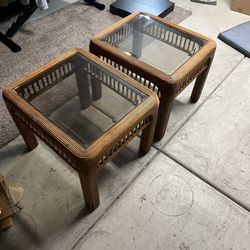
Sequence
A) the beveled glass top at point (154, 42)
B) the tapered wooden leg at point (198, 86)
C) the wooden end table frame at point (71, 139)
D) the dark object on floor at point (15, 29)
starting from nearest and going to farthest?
1. the wooden end table frame at point (71, 139)
2. the beveled glass top at point (154, 42)
3. the tapered wooden leg at point (198, 86)
4. the dark object on floor at point (15, 29)

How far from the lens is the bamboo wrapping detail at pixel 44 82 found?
965 millimetres

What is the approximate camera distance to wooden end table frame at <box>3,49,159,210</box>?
2.58 feet

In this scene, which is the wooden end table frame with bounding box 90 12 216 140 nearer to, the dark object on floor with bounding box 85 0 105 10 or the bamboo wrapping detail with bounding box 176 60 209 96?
the bamboo wrapping detail with bounding box 176 60 209 96

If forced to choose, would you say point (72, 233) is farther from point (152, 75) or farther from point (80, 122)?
point (152, 75)

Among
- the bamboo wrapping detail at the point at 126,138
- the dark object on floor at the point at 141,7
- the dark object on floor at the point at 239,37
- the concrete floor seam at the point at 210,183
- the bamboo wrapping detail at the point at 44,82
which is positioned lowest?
the concrete floor seam at the point at 210,183

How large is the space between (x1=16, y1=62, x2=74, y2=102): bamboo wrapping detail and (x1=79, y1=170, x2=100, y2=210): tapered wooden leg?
1.17 ft

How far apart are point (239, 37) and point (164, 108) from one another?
3.73 ft

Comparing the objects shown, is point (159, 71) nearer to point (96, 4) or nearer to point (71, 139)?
point (71, 139)

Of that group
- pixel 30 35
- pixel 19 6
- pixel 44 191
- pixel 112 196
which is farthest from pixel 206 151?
pixel 19 6

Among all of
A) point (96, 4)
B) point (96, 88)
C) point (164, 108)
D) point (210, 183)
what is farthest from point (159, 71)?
point (96, 4)

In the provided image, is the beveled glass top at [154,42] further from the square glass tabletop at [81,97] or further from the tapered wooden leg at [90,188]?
the tapered wooden leg at [90,188]

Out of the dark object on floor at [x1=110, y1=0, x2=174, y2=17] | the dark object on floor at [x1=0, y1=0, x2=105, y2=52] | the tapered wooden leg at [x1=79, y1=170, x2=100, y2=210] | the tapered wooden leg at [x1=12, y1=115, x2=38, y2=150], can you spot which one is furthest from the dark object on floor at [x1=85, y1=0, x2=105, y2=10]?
the tapered wooden leg at [x1=79, y1=170, x2=100, y2=210]

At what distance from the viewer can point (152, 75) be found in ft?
3.37

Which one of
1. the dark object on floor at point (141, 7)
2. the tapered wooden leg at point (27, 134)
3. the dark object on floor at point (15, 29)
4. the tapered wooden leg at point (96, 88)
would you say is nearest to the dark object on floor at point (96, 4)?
the dark object on floor at point (141, 7)
